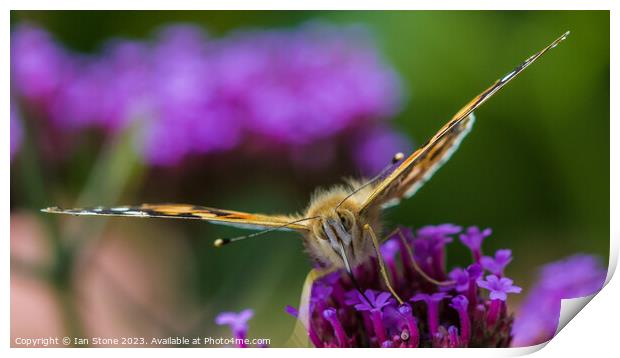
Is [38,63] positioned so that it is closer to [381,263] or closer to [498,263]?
[381,263]

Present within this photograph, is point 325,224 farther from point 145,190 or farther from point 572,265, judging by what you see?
point 145,190

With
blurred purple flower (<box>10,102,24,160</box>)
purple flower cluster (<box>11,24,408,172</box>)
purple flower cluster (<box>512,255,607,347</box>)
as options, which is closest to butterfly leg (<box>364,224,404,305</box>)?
purple flower cluster (<box>512,255,607,347</box>)

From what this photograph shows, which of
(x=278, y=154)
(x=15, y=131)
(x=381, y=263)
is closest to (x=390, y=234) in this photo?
(x=381, y=263)

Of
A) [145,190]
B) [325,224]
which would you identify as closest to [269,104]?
[145,190]

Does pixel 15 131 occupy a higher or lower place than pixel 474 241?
higher

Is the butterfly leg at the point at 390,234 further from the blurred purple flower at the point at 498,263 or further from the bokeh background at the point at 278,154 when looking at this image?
the bokeh background at the point at 278,154
